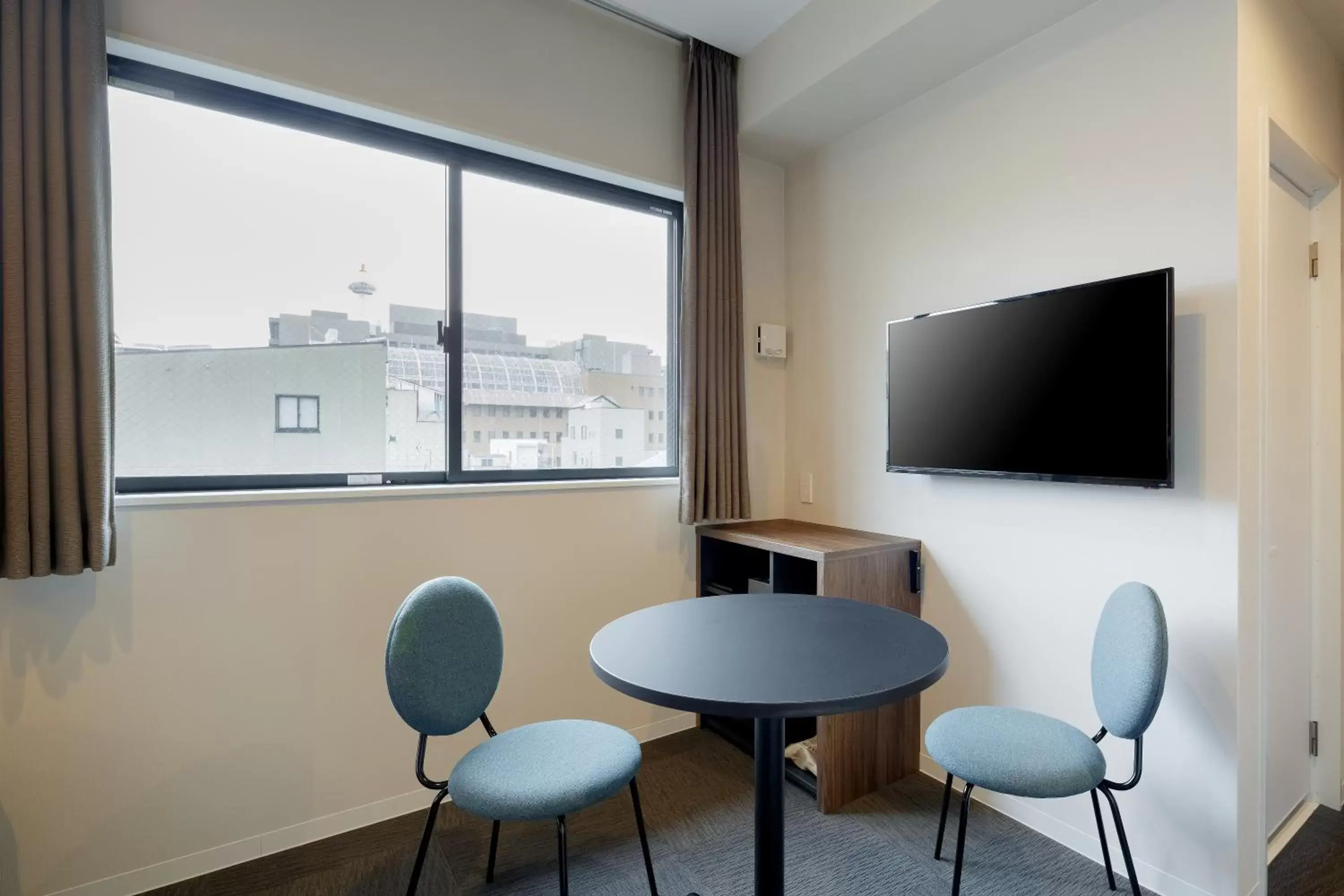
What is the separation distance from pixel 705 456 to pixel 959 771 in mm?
1538

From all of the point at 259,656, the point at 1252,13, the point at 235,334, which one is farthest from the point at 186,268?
the point at 1252,13

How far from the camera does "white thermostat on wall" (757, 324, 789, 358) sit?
3.08m

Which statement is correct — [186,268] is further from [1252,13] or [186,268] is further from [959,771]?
[1252,13]

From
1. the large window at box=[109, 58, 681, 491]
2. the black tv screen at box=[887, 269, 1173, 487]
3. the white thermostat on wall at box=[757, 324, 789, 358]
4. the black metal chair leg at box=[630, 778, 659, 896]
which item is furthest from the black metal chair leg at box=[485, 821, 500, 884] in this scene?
the white thermostat on wall at box=[757, 324, 789, 358]

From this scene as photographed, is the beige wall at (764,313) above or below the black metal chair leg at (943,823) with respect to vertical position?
above

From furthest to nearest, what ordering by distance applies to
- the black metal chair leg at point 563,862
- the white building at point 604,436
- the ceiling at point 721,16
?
the white building at point 604,436, the ceiling at point 721,16, the black metal chair leg at point 563,862

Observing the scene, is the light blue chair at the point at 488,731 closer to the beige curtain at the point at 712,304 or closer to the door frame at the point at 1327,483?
the beige curtain at the point at 712,304

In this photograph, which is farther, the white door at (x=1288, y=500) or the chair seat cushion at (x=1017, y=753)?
the white door at (x=1288, y=500)

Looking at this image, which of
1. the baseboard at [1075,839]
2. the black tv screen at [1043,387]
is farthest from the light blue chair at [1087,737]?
the black tv screen at [1043,387]

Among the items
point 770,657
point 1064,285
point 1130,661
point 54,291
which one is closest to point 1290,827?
point 1130,661

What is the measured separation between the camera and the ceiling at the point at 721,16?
2486 millimetres

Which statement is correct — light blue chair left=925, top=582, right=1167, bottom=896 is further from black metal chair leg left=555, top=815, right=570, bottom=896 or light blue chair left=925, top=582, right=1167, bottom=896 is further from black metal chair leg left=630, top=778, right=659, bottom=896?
black metal chair leg left=555, top=815, right=570, bottom=896

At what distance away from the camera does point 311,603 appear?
2.08 meters

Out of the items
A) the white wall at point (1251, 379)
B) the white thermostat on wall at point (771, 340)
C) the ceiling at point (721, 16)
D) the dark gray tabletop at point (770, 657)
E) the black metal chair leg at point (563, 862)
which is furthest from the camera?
the white thermostat on wall at point (771, 340)
